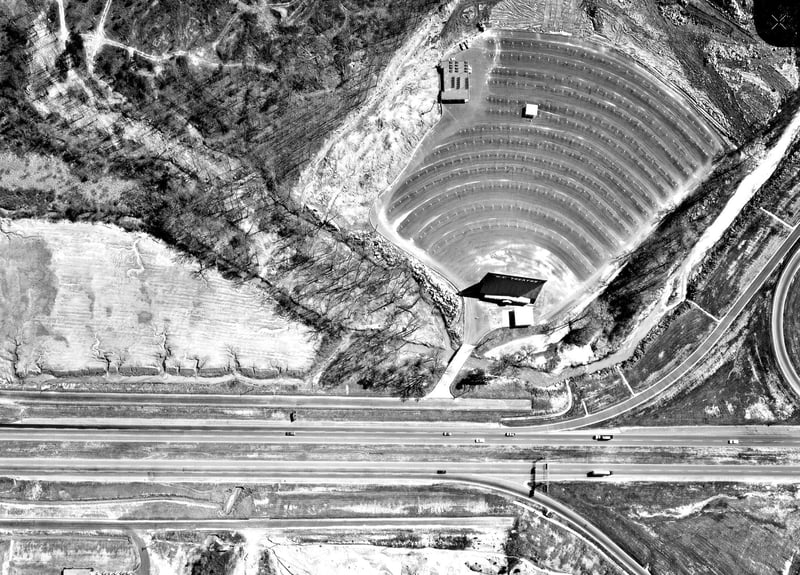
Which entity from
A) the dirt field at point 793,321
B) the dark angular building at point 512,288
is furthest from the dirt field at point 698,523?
the dark angular building at point 512,288

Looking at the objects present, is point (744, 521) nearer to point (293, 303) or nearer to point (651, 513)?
point (651, 513)

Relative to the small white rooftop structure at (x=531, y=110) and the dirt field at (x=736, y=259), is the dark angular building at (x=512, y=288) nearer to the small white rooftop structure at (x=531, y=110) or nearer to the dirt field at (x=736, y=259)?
the dirt field at (x=736, y=259)

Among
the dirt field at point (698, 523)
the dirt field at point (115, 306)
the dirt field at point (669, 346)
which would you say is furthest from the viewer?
the dirt field at point (669, 346)

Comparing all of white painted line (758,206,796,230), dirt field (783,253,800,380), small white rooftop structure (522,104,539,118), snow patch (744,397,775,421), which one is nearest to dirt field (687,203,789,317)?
white painted line (758,206,796,230)

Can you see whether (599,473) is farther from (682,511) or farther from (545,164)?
(545,164)

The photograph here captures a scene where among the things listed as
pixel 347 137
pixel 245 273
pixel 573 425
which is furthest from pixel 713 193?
pixel 245 273

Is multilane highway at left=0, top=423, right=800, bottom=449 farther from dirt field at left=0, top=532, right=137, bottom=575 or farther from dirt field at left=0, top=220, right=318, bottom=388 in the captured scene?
dirt field at left=0, top=532, right=137, bottom=575

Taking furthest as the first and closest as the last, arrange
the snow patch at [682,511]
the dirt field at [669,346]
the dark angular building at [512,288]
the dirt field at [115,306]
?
the dirt field at [669,346] → the snow patch at [682,511] → the dark angular building at [512,288] → the dirt field at [115,306]
